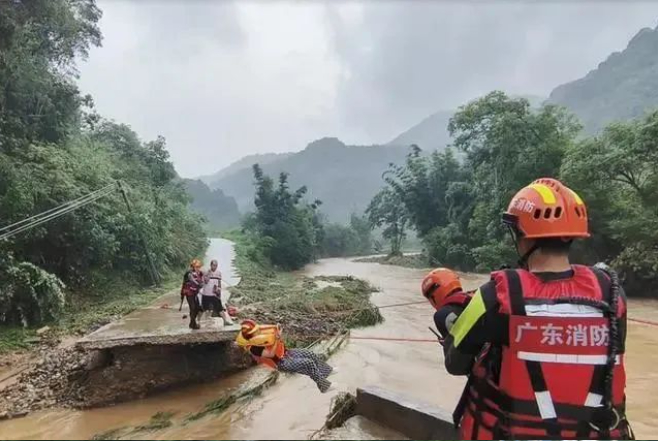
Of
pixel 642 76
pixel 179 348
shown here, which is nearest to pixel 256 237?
pixel 179 348

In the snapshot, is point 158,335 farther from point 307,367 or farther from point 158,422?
point 307,367

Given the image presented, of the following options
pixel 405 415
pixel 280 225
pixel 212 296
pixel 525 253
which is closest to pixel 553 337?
pixel 525 253

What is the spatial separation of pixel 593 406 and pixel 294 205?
3828 centimetres

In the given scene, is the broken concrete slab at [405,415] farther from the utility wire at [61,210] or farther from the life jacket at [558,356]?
the utility wire at [61,210]

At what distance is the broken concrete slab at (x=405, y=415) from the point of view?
3.71 m

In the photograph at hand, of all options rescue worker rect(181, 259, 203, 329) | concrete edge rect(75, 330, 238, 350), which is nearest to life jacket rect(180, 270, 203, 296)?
rescue worker rect(181, 259, 203, 329)

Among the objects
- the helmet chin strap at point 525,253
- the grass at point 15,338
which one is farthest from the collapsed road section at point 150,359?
the helmet chin strap at point 525,253

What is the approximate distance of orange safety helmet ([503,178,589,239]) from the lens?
206cm

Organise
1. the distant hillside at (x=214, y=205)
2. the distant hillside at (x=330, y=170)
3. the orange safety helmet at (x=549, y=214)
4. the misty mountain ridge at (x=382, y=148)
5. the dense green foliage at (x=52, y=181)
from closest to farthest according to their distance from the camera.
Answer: the orange safety helmet at (x=549, y=214)
the dense green foliage at (x=52, y=181)
the misty mountain ridge at (x=382, y=148)
the distant hillside at (x=214, y=205)
the distant hillside at (x=330, y=170)

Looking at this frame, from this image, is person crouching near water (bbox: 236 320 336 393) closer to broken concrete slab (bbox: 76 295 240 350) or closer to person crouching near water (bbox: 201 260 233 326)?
broken concrete slab (bbox: 76 295 240 350)

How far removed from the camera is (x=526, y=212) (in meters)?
2.13

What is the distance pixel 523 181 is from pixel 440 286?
23.4 meters

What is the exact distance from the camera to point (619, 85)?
3735 inches

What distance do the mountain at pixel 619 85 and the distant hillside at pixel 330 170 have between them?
6269 cm
